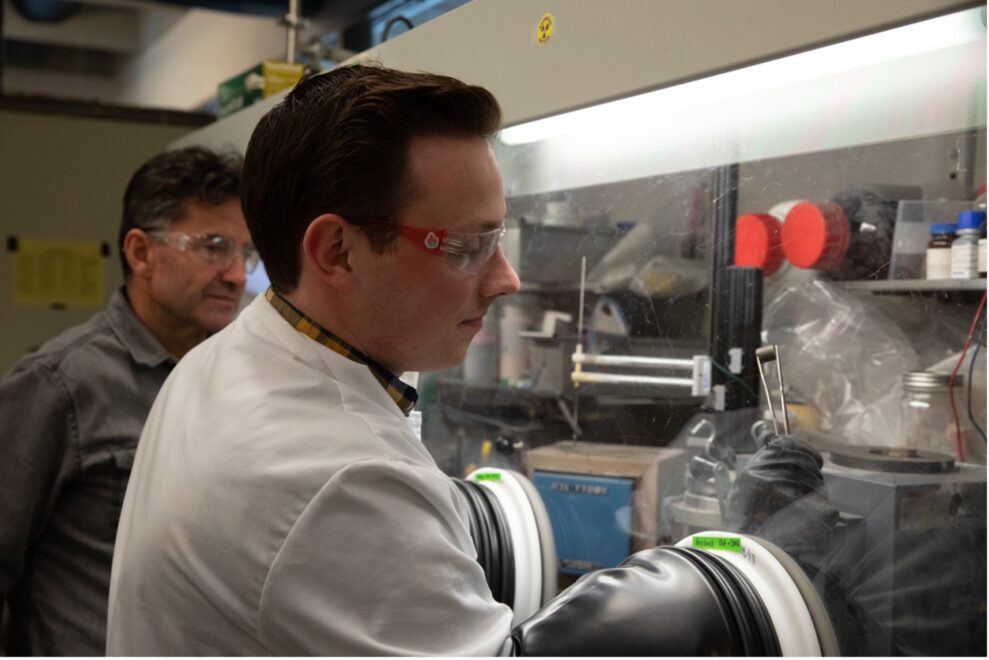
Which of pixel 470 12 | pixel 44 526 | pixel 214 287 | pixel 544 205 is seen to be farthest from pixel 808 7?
pixel 44 526

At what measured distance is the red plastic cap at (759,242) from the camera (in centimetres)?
116

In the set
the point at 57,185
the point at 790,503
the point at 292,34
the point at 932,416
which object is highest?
the point at 292,34

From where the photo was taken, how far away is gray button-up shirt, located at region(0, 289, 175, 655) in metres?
1.48

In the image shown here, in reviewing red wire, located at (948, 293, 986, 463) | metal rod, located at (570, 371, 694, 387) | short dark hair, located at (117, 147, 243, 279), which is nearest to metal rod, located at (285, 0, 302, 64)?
short dark hair, located at (117, 147, 243, 279)

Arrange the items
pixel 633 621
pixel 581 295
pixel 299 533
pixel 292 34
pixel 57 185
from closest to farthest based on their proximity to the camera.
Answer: pixel 299 533 < pixel 633 621 < pixel 581 295 < pixel 292 34 < pixel 57 185

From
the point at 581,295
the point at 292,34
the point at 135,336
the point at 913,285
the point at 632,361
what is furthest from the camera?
the point at 292,34

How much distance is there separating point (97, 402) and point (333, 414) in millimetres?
877

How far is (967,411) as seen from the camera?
1026 millimetres

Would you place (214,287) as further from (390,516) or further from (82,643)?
(390,516)

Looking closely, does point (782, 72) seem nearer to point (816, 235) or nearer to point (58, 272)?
point (816, 235)

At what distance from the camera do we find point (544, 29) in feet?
3.73

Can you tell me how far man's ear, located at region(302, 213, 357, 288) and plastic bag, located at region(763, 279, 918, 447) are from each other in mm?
570

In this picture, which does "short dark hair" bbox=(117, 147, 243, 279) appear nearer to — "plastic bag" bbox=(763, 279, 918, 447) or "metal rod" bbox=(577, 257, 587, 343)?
"metal rod" bbox=(577, 257, 587, 343)

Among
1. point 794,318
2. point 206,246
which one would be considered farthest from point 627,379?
point 206,246
